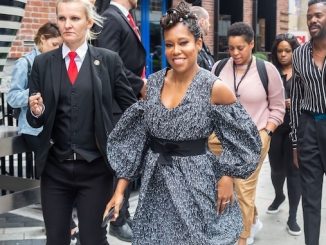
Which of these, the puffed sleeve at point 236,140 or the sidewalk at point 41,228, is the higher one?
the puffed sleeve at point 236,140

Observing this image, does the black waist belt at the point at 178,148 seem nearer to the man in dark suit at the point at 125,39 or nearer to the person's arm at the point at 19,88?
the man in dark suit at the point at 125,39

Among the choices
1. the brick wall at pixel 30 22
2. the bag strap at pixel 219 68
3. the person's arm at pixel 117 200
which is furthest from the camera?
the brick wall at pixel 30 22

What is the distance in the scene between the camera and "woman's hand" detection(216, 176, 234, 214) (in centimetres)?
273

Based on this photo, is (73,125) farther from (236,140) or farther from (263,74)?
(263,74)

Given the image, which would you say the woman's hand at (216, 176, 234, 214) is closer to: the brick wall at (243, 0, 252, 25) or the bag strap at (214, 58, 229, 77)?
the bag strap at (214, 58, 229, 77)

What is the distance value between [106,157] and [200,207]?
0.76m

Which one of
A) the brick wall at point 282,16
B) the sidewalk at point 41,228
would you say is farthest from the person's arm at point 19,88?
the brick wall at point 282,16

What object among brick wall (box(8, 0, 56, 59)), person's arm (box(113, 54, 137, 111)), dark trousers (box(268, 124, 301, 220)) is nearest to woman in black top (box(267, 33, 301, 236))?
dark trousers (box(268, 124, 301, 220))

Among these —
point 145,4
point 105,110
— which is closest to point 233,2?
point 145,4

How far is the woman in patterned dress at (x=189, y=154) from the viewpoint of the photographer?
2680 millimetres

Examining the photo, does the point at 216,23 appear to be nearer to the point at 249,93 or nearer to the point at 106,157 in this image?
the point at 249,93

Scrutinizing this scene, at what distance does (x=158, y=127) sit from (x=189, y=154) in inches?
7.9

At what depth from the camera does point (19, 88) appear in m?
4.19

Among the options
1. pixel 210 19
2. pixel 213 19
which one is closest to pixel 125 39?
pixel 210 19
